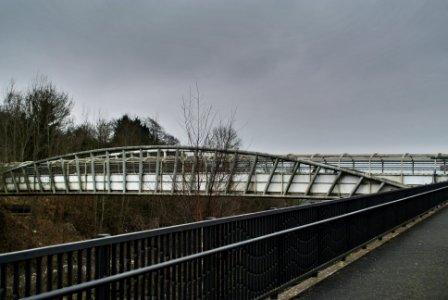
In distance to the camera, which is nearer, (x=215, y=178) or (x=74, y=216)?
(x=215, y=178)

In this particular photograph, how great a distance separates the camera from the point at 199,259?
4812 millimetres

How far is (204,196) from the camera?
74.2 ft

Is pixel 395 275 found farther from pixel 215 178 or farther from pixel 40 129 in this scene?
pixel 40 129

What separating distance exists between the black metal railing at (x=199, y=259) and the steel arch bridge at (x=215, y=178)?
1368 cm

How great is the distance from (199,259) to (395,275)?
4.24 m

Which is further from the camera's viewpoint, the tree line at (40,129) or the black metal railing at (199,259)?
the tree line at (40,129)

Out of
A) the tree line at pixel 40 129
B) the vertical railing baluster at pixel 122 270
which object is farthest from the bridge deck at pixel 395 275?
the tree line at pixel 40 129

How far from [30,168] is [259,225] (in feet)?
163

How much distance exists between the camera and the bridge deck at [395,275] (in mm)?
6340

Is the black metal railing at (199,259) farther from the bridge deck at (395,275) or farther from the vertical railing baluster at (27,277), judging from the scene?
the bridge deck at (395,275)

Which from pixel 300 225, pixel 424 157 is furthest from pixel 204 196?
pixel 424 157

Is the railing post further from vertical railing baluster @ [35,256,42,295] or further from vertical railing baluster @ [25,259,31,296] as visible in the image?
vertical railing baluster @ [25,259,31,296]

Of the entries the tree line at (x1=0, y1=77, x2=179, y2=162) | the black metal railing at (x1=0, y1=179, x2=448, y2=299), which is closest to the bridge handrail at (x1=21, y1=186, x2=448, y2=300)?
the black metal railing at (x1=0, y1=179, x2=448, y2=299)

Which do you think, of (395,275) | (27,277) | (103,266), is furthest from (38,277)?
(395,275)
